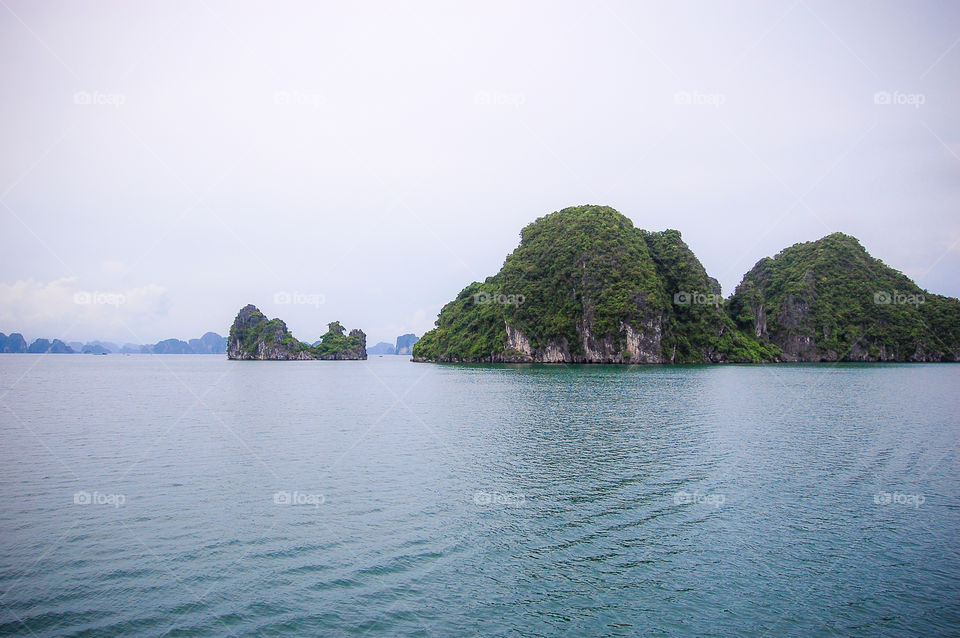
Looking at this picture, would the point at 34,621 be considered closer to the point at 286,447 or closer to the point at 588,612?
the point at 588,612

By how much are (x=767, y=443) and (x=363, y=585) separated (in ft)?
79.9

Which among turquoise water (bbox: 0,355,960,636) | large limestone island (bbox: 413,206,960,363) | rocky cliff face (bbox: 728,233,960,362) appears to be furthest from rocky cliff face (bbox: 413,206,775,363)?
turquoise water (bbox: 0,355,960,636)

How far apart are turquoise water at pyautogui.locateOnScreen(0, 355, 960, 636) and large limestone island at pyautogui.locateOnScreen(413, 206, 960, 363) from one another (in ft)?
320

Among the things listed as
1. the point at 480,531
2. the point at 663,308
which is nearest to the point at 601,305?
the point at 663,308

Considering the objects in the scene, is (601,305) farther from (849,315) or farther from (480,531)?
(480,531)

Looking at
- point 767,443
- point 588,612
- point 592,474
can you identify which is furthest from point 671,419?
point 588,612

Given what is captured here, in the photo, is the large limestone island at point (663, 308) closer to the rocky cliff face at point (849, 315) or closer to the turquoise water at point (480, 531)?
the rocky cliff face at point (849, 315)

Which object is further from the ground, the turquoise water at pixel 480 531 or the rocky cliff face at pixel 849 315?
the rocky cliff face at pixel 849 315

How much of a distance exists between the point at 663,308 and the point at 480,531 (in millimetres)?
122594

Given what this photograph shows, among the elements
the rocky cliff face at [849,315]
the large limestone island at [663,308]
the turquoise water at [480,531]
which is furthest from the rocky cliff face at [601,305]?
the turquoise water at [480,531]

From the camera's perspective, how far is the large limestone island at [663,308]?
129 meters

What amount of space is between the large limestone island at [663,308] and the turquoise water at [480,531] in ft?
320

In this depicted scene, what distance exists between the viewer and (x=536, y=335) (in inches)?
5221

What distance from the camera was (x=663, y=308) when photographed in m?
128
